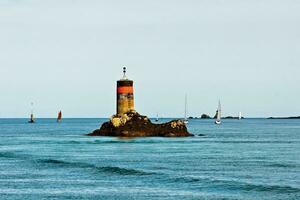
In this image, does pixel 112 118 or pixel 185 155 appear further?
pixel 112 118

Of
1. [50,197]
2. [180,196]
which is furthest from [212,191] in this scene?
[50,197]

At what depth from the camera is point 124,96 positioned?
14088cm

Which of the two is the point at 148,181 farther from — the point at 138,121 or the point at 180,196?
the point at 138,121

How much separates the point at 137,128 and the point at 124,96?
7.24 meters

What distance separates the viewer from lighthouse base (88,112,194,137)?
14020cm

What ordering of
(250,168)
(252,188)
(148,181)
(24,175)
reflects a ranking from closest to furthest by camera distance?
(252,188), (148,181), (24,175), (250,168)

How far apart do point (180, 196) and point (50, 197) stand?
937 centimetres

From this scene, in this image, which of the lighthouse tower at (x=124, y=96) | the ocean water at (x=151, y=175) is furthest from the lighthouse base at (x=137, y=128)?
the ocean water at (x=151, y=175)

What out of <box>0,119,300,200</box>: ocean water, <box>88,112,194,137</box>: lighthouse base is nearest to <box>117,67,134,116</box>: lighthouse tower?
<box>88,112,194,137</box>: lighthouse base

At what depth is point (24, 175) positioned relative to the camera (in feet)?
225

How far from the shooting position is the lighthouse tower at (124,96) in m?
140

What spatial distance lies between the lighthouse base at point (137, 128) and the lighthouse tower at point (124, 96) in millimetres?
1236

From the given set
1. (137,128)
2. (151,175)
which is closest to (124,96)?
(137,128)

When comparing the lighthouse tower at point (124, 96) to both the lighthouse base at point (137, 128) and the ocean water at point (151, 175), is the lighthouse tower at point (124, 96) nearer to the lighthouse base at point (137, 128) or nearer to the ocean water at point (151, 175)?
the lighthouse base at point (137, 128)
